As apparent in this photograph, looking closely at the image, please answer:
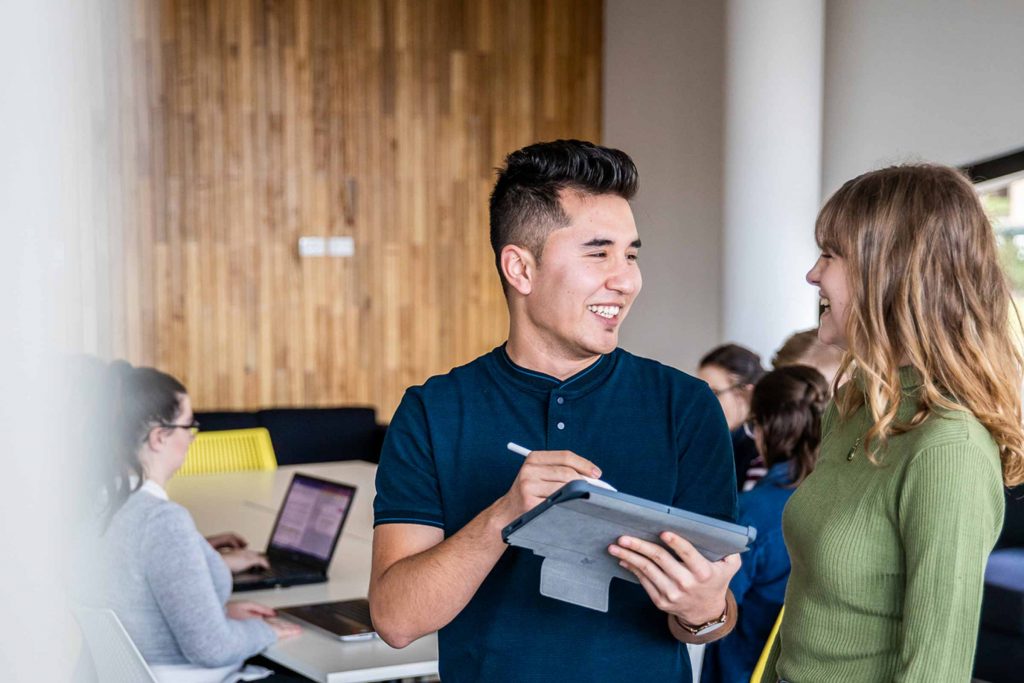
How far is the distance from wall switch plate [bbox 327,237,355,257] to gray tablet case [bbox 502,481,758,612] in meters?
6.87

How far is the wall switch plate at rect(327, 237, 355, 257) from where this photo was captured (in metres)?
8.04

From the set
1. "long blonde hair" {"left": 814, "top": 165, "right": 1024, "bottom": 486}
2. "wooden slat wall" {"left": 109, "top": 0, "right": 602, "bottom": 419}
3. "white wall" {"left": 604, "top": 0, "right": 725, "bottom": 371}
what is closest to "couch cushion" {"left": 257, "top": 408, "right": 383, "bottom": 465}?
"wooden slat wall" {"left": 109, "top": 0, "right": 602, "bottom": 419}

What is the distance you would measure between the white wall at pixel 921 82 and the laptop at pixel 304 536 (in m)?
3.23

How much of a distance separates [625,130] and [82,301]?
8.16 meters

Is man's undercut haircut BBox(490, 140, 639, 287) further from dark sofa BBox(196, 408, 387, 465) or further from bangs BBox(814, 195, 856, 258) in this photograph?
dark sofa BBox(196, 408, 387, 465)

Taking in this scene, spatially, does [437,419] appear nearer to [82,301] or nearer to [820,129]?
[82,301]

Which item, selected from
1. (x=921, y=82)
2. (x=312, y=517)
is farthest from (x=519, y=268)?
(x=921, y=82)

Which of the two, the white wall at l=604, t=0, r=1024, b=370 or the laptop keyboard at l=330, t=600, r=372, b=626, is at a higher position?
the white wall at l=604, t=0, r=1024, b=370

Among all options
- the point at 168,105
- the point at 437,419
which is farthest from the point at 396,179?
the point at 437,419

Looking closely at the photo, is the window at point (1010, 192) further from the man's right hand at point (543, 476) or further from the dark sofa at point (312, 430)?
the man's right hand at point (543, 476)

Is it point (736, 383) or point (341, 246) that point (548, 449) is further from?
point (341, 246)

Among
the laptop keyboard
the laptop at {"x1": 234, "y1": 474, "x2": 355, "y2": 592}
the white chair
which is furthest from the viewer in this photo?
the laptop at {"x1": 234, "y1": 474, "x2": 355, "y2": 592}

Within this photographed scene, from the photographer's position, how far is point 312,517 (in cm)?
328

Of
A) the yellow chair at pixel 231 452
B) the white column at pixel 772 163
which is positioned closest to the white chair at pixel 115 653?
the yellow chair at pixel 231 452
